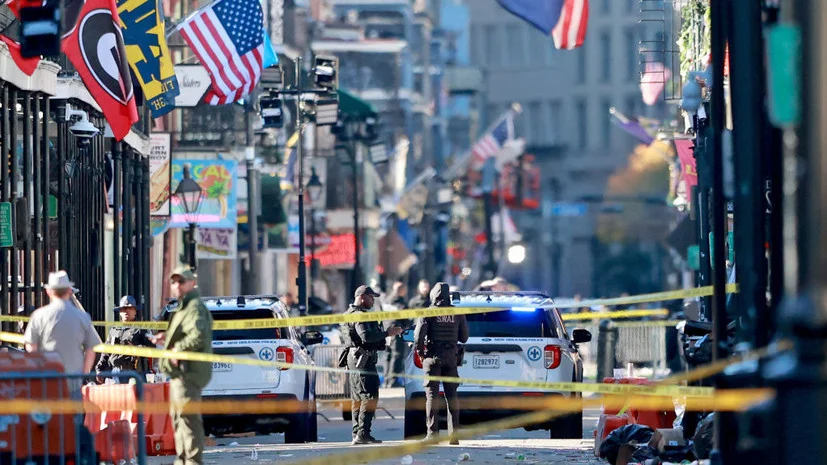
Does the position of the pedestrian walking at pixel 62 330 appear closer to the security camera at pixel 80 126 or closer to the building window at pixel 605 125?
the security camera at pixel 80 126

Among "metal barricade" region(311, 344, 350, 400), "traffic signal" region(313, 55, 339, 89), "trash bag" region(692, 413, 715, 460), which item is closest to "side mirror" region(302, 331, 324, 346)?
"metal barricade" region(311, 344, 350, 400)

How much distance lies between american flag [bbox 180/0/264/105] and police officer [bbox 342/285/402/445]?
10.3 m

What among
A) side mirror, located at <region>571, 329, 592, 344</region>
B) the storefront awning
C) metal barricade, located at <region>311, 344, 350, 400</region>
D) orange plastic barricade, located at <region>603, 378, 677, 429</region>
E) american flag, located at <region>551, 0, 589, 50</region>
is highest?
the storefront awning

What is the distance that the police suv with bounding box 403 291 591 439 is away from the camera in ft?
71.1

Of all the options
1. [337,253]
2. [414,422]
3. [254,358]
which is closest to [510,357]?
[414,422]

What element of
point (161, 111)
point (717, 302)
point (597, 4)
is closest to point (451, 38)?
point (597, 4)

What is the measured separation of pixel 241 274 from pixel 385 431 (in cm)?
3919

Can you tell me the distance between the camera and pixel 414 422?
879 inches

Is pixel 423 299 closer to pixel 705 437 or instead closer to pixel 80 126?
pixel 80 126

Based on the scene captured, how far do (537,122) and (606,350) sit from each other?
127 m

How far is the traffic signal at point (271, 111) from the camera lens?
39.9 m

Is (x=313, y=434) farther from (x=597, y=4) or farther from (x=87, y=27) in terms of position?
(x=597, y=4)

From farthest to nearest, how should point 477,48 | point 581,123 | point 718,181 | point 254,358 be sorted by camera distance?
point 477,48, point 581,123, point 254,358, point 718,181

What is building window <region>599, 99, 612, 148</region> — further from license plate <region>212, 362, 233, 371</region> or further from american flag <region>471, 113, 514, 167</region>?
license plate <region>212, 362, 233, 371</region>
